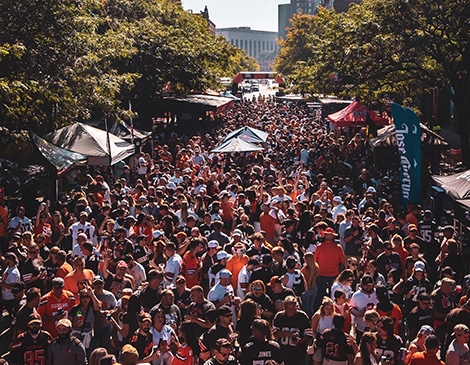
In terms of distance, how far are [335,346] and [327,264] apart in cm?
291

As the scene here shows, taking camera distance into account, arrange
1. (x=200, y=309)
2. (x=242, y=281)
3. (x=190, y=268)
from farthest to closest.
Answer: (x=190, y=268) → (x=242, y=281) → (x=200, y=309)

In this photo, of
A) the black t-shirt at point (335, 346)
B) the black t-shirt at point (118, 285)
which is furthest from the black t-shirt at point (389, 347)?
the black t-shirt at point (118, 285)

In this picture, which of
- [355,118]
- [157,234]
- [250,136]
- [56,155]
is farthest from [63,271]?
[355,118]

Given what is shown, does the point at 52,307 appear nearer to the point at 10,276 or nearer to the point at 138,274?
the point at 138,274

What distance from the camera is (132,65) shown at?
3053cm

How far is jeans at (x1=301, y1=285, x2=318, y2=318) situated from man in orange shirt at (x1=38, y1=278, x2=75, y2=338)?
3.31 m

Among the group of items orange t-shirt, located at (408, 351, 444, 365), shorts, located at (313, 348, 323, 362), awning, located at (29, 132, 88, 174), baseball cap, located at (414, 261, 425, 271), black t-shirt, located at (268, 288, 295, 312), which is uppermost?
awning, located at (29, 132, 88, 174)

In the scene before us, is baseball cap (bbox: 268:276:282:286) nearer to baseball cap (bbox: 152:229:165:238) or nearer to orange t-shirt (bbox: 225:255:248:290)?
orange t-shirt (bbox: 225:255:248:290)

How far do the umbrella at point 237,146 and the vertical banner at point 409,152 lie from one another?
540 centimetres

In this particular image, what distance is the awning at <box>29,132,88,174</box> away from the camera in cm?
1570

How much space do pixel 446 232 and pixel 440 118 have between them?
1322 inches

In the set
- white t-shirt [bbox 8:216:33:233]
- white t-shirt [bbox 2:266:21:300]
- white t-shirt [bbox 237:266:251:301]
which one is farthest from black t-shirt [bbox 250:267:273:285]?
white t-shirt [bbox 8:216:33:233]

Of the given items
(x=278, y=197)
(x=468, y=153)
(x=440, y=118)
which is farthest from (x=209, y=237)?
(x=440, y=118)

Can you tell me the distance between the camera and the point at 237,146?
20.1m
